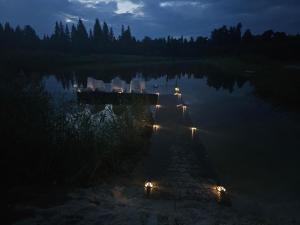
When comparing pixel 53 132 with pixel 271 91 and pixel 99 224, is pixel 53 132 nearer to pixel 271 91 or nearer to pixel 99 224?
pixel 99 224

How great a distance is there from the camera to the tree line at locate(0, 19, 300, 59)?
62531 millimetres

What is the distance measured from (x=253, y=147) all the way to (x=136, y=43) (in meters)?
81.9

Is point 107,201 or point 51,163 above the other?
point 51,163

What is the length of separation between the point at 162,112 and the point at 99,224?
503 inches

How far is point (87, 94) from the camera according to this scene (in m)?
22.5

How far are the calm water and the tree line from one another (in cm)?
3709

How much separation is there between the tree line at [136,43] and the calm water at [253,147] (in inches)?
1460

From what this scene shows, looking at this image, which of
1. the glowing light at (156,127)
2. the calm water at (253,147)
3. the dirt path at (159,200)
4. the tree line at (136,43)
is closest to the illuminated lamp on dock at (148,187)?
the dirt path at (159,200)

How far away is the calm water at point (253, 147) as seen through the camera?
30.1ft

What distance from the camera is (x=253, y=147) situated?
44.6 ft

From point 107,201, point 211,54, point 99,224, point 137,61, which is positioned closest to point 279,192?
point 107,201

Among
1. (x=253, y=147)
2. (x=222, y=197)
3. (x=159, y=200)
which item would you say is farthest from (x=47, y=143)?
(x=253, y=147)

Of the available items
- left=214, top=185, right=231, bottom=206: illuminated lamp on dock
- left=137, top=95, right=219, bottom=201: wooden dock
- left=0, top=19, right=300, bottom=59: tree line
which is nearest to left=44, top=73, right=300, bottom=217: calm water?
left=214, top=185, right=231, bottom=206: illuminated lamp on dock

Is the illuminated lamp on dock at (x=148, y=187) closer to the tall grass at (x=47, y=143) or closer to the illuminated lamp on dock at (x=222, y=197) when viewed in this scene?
the tall grass at (x=47, y=143)
